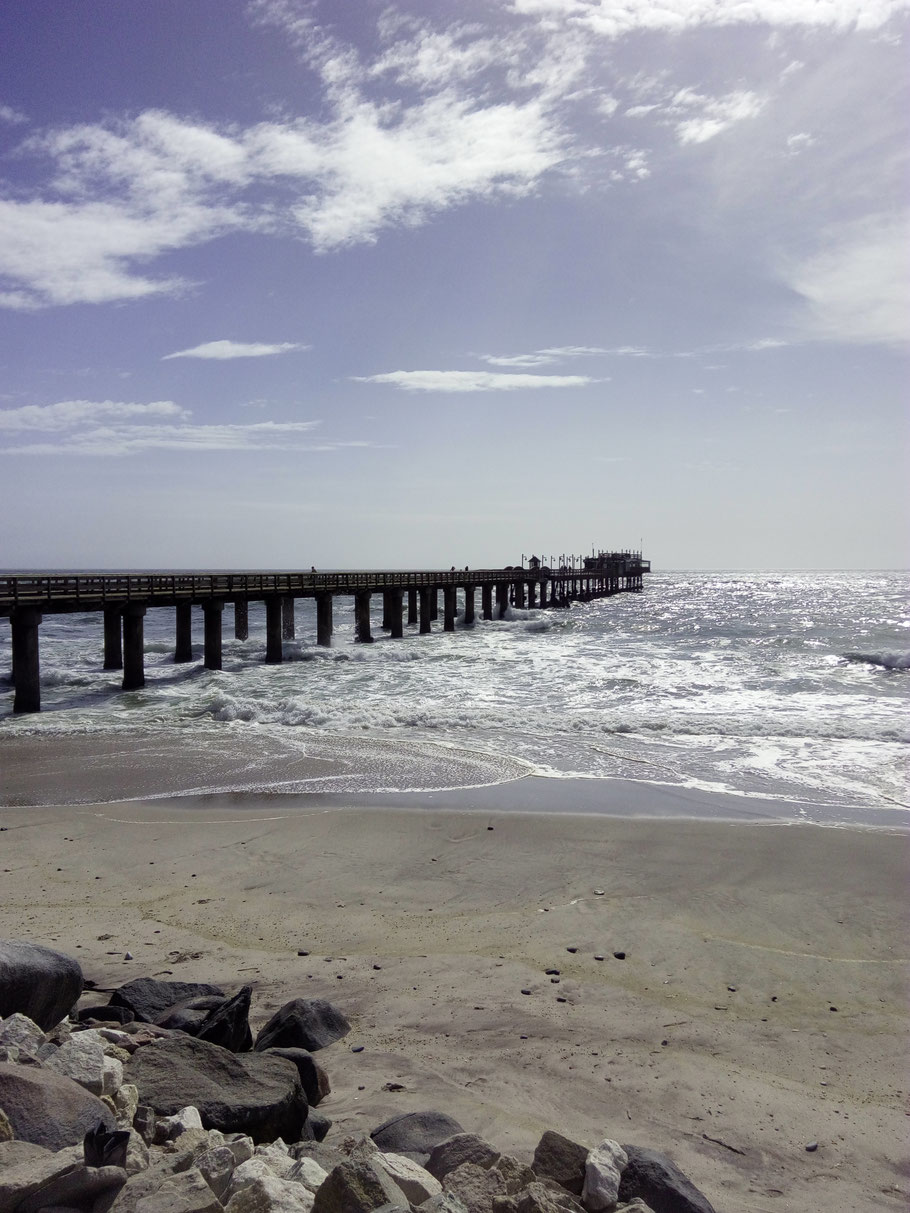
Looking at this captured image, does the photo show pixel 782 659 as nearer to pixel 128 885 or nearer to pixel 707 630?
pixel 707 630

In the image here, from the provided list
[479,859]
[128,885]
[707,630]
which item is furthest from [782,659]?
[128,885]

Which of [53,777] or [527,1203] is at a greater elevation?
[527,1203]

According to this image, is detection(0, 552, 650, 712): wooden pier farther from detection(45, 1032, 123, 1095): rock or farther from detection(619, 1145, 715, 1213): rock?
detection(619, 1145, 715, 1213): rock

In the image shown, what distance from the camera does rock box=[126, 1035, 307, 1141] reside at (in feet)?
15.2

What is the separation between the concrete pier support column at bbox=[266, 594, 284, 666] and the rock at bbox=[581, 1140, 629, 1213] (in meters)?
32.0

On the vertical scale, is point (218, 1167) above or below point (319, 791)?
above

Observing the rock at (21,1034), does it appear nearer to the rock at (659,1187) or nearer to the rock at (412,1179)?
the rock at (412,1179)

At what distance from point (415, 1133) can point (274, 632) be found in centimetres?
3154

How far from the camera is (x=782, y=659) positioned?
117 feet

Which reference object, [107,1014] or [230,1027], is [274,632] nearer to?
[107,1014]

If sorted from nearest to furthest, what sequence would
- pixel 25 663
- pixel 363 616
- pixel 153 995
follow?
pixel 153 995 < pixel 25 663 < pixel 363 616

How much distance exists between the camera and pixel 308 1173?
4.00 meters

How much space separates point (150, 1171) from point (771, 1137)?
3.63 metres

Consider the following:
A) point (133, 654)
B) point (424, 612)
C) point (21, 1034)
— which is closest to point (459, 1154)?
point (21, 1034)
